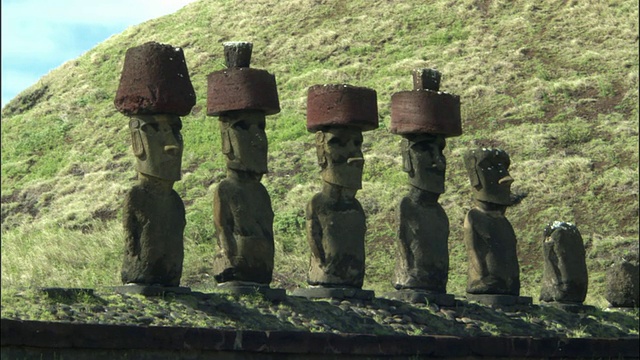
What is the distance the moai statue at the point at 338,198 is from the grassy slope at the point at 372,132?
24.1 feet

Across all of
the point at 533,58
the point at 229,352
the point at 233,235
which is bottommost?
the point at 229,352

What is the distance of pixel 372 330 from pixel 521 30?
69.5 ft

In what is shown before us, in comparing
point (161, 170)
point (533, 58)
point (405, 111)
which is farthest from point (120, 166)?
point (161, 170)

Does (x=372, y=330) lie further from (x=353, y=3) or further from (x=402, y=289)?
(x=353, y=3)

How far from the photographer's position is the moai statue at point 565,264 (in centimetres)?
1592

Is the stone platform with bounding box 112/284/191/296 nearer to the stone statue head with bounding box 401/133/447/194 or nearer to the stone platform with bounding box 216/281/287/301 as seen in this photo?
the stone platform with bounding box 216/281/287/301

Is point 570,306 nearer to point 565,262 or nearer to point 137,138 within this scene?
point 565,262

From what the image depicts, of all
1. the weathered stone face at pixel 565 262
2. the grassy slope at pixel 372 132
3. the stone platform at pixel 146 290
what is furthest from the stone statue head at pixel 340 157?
the grassy slope at pixel 372 132

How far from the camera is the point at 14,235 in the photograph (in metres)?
25.9

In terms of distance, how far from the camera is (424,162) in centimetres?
1482

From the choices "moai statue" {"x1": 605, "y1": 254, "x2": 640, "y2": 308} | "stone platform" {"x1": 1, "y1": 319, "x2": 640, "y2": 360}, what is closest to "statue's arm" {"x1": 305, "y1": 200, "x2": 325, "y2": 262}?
"stone platform" {"x1": 1, "y1": 319, "x2": 640, "y2": 360}

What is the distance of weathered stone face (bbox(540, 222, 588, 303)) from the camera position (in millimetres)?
15914

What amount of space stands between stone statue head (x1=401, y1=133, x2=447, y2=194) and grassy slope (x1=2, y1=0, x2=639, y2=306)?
7.11 m

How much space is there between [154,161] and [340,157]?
2345mm
